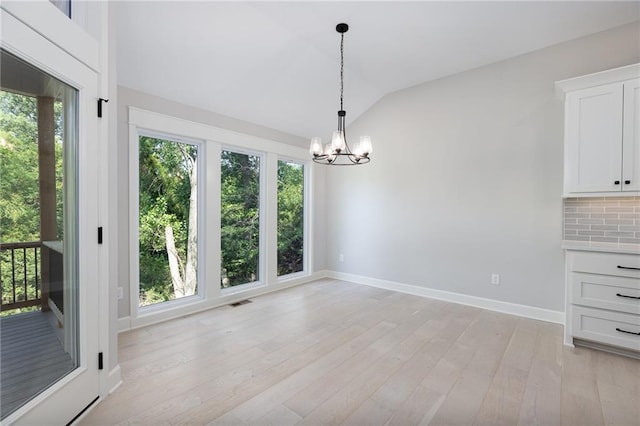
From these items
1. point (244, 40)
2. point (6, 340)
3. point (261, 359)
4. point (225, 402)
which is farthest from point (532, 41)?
point (6, 340)

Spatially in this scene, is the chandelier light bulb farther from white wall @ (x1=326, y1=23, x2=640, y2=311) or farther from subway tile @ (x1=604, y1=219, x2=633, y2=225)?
subway tile @ (x1=604, y1=219, x2=633, y2=225)

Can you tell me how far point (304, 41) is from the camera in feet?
10.3

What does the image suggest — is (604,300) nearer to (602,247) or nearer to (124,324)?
(602,247)

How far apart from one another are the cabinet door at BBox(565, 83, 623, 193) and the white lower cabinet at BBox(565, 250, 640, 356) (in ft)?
2.16

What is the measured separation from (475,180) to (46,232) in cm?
414

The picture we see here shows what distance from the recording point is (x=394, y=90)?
173 inches

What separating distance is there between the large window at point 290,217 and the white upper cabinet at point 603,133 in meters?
3.50

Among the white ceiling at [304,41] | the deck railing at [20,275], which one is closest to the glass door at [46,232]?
the deck railing at [20,275]

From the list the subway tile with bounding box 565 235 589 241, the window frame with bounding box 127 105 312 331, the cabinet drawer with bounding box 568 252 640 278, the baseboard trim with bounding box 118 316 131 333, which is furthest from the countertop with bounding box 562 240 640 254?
the baseboard trim with bounding box 118 316 131 333

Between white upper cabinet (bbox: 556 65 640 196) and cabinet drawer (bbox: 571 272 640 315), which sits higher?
white upper cabinet (bbox: 556 65 640 196)

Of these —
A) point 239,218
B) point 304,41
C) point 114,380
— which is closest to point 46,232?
point 114,380

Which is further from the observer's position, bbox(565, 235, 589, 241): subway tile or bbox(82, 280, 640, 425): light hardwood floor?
bbox(565, 235, 589, 241): subway tile

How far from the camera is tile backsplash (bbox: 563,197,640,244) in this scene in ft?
9.15

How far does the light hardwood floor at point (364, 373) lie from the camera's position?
1.73m
